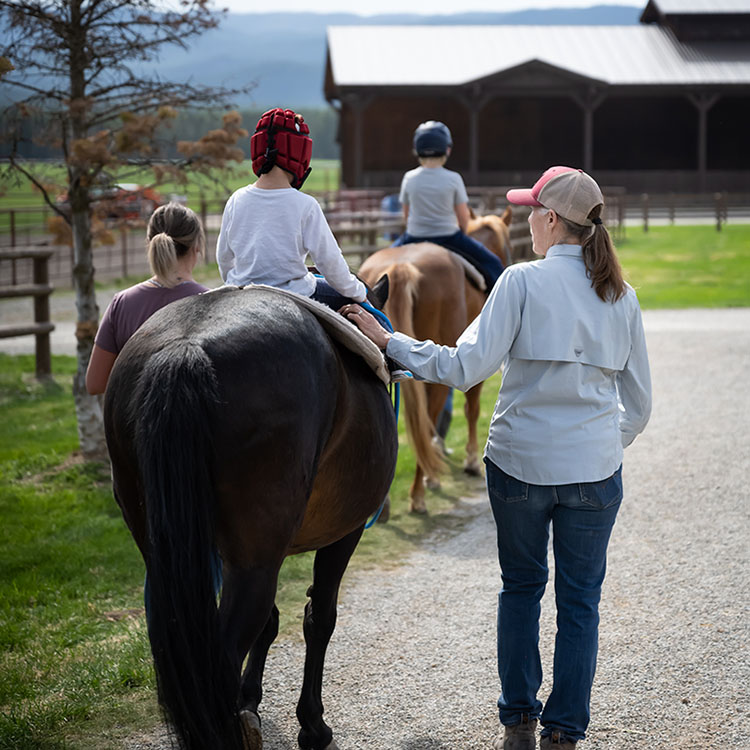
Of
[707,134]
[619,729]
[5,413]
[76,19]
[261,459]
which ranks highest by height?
[707,134]

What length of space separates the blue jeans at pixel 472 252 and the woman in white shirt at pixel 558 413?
13.0 ft

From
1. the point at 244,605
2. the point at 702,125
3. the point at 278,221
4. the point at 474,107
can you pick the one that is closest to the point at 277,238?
the point at 278,221

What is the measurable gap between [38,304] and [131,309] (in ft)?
24.9

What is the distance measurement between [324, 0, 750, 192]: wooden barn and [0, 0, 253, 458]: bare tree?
2611 centimetres

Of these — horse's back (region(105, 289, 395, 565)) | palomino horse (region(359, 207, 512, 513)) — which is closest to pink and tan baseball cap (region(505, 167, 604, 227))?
horse's back (region(105, 289, 395, 565))

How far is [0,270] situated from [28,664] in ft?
54.2

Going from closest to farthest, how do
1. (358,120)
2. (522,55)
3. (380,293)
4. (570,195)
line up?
1. (570,195)
2. (380,293)
3. (358,120)
4. (522,55)

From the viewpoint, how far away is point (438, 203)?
7.03 metres

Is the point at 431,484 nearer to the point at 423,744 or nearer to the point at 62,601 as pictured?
the point at 62,601

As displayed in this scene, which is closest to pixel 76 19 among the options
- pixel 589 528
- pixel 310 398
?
pixel 310 398

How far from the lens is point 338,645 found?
4.40 metres

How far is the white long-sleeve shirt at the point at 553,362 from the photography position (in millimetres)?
3066

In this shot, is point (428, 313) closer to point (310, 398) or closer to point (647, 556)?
point (647, 556)

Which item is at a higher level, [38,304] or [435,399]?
[38,304]
